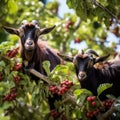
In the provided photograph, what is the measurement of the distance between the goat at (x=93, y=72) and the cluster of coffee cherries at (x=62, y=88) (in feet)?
2.12

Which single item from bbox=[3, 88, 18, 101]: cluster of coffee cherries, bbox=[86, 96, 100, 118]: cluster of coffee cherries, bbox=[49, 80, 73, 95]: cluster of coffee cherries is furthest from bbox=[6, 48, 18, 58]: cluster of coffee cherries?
bbox=[86, 96, 100, 118]: cluster of coffee cherries

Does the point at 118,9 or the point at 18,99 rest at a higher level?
the point at 118,9

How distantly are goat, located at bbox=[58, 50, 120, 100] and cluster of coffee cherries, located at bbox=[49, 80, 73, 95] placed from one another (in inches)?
25.5

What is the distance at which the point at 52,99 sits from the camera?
1191 cm

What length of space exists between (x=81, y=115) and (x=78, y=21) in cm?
659

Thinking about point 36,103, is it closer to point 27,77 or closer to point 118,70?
point 27,77

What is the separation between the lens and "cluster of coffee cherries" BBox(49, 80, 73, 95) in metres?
Answer: 10.4

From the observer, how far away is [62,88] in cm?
1037

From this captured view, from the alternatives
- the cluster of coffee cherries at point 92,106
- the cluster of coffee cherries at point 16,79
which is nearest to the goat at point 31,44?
the cluster of coffee cherries at point 16,79

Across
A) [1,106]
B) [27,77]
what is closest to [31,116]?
[1,106]

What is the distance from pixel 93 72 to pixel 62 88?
1.72 metres

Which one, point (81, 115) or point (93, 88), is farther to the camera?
point (93, 88)

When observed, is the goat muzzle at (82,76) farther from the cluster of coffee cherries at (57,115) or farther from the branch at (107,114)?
the branch at (107,114)

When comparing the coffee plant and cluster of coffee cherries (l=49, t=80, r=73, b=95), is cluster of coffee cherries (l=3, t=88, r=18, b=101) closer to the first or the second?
the coffee plant
